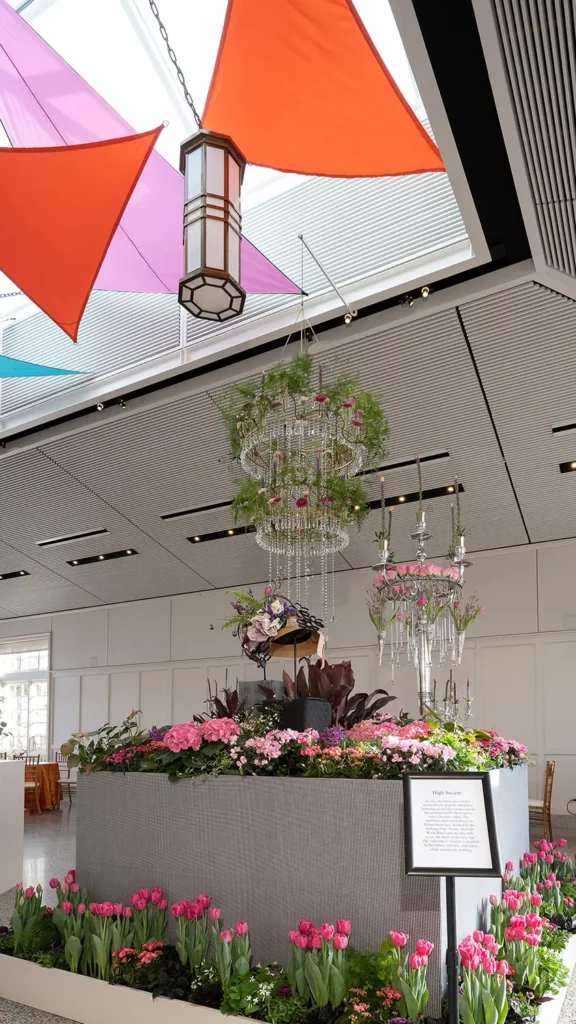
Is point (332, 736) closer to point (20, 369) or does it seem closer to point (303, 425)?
point (303, 425)

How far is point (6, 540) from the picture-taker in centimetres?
1359

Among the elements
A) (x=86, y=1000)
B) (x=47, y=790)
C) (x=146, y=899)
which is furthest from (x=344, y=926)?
(x=47, y=790)

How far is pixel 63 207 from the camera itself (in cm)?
565

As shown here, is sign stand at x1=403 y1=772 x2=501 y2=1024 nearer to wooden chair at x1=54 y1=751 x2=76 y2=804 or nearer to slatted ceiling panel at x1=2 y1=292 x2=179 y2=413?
slatted ceiling panel at x1=2 y1=292 x2=179 y2=413

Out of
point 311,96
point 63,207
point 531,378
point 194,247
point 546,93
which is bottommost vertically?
point 194,247

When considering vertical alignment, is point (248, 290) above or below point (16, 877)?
above

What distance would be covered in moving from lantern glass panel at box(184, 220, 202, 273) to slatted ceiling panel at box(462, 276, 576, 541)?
15.0ft

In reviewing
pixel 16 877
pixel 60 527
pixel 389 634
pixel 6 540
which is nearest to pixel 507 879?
pixel 16 877

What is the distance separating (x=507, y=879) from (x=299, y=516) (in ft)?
9.67

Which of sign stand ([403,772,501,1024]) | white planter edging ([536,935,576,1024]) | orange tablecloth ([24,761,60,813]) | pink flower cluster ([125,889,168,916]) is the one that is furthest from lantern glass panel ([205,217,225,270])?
orange tablecloth ([24,761,60,813])

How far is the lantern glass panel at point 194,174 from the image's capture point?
11.8 ft

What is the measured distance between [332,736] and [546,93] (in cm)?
397

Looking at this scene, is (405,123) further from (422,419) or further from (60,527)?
(60,527)

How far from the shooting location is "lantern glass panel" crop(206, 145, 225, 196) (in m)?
3.58
